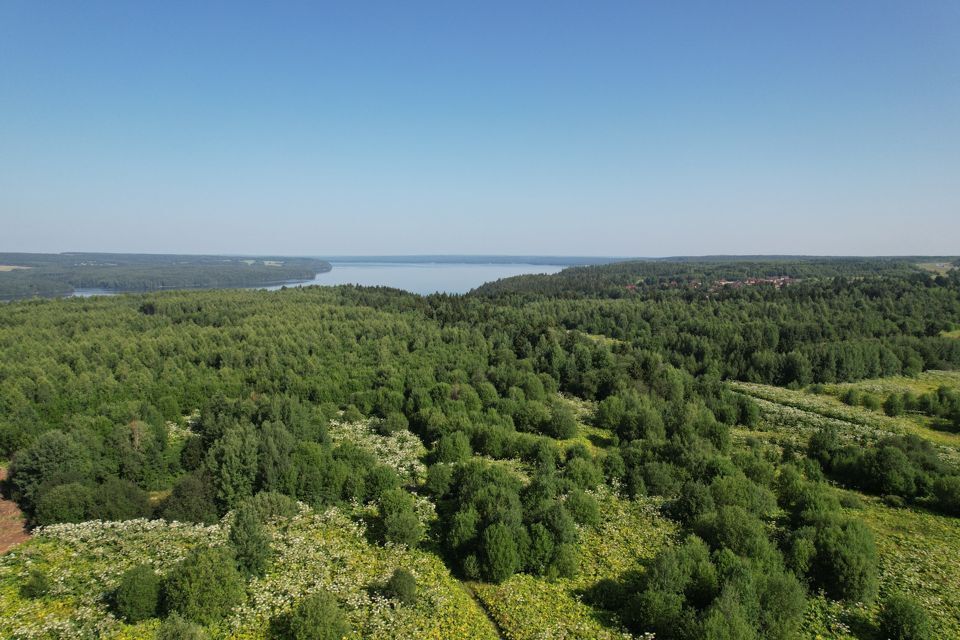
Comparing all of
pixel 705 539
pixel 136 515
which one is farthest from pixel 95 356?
pixel 705 539

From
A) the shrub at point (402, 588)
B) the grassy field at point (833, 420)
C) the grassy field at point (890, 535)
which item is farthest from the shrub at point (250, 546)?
the grassy field at point (833, 420)

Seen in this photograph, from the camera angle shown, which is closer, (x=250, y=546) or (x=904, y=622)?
(x=904, y=622)

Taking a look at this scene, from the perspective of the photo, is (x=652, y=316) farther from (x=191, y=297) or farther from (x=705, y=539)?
(x=191, y=297)

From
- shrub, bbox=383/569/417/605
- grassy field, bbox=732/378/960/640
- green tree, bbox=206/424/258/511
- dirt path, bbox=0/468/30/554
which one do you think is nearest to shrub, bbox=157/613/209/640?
shrub, bbox=383/569/417/605

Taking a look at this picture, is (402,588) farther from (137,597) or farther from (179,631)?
(137,597)

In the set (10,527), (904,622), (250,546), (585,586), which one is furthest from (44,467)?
(904,622)
